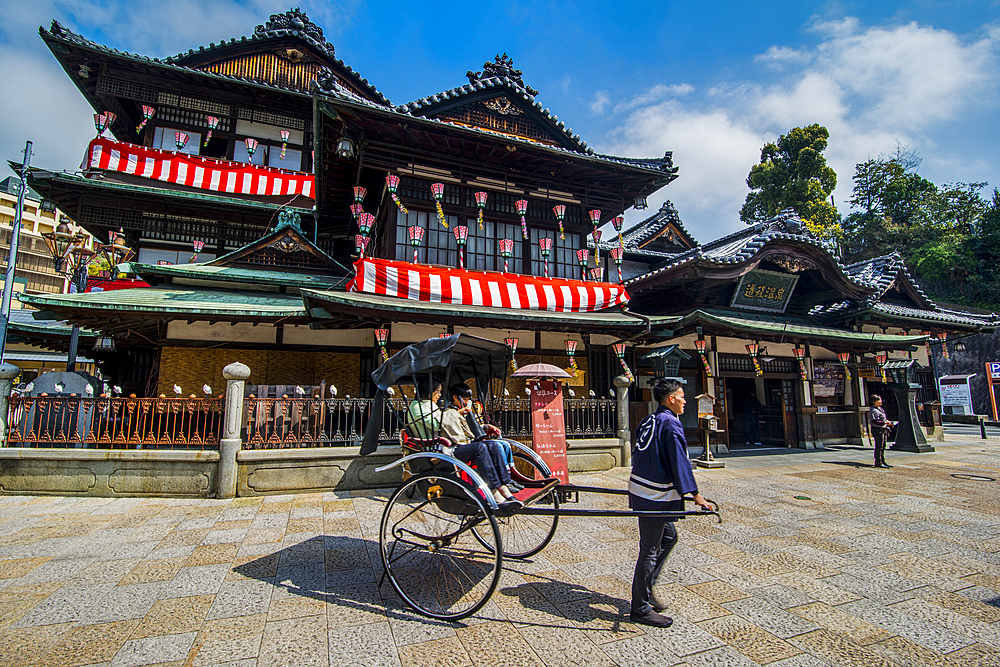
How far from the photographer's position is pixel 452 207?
12719 mm

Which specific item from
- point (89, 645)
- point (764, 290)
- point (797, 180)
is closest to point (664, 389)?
point (89, 645)

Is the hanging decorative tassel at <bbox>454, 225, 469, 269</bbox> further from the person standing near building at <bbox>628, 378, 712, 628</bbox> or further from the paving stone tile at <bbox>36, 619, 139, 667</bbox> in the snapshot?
the paving stone tile at <bbox>36, 619, 139, 667</bbox>

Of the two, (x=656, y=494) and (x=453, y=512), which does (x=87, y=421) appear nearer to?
(x=453, y=512)

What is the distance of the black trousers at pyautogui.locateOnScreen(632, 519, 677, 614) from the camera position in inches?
141

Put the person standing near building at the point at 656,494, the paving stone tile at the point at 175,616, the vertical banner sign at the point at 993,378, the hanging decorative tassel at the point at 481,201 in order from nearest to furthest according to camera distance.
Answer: the paving stone tile at the point at 175,616 → the person standing near building at the point at 656,494 → the hanging decorative tassel at the point at 481,201 → the vertical banner sign at the point at 993,378

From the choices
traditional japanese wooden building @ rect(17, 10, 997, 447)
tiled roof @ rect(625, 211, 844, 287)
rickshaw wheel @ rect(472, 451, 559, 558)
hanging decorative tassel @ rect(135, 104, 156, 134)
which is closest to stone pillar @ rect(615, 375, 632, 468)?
traditional japanese wooden building @ rect(17, 10, 997, 447)

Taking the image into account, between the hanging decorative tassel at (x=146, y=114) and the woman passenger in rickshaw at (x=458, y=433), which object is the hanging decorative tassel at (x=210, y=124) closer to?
the hanging decorative tassel at (x=146, y=114)

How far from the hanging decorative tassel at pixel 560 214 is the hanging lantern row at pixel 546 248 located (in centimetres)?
49

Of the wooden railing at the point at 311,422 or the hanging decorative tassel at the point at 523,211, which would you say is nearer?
the wooden railing at the point at 311,422

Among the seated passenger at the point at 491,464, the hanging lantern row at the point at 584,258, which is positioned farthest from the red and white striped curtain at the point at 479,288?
the seated passenger at the point at 491,464

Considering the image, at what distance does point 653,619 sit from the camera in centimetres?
348

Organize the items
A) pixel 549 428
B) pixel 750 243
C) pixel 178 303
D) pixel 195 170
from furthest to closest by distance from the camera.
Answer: pixel 195 170 < pixel 750 243 < pixel 178 303 < pixel 549 428

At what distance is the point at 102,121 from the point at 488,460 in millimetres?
18934

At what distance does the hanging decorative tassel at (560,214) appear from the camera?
13156 millimetres
